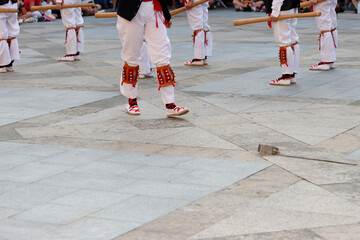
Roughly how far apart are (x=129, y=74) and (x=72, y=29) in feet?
18.6

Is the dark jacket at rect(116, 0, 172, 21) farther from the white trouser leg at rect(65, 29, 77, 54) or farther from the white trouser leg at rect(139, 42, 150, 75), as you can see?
the white trouser leg at rect(65, 29, 77, 54)

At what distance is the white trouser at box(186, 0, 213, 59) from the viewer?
12.5 m

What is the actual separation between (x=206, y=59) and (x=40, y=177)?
24.7 feet

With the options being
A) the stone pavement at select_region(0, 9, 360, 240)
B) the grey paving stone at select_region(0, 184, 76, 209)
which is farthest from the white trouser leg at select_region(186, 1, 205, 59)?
the grey paving stone at select_region(0, 184, 76, 209)

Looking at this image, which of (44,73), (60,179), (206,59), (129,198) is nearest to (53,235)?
(129,198)

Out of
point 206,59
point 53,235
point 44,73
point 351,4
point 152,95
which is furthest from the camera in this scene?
point 351,4

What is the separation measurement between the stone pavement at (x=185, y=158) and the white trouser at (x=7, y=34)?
1.23 feet

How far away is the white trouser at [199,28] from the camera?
41.1ft

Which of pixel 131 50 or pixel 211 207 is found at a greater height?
pixel 131 50

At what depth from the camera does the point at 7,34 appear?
1233 cm

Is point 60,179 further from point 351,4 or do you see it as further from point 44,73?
point 351,4

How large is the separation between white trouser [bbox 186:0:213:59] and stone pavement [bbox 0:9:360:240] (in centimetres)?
60

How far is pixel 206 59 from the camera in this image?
13.0m

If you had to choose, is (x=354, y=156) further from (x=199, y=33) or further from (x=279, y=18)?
(x=199, y=33)
